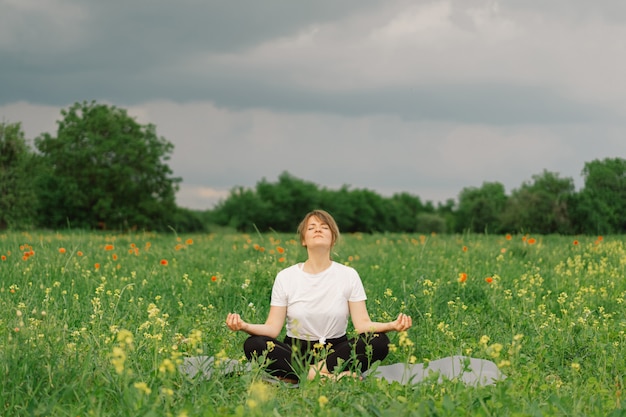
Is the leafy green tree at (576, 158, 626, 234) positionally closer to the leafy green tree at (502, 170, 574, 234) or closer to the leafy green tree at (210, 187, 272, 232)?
the leafy green tree at (502, 170, 574, 234)

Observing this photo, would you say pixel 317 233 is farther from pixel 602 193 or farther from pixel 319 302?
pixel 602 193

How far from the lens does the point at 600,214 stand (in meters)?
42.8

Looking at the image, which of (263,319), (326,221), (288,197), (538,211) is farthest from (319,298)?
(288,197)

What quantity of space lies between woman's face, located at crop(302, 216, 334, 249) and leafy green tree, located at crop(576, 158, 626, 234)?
3719cm

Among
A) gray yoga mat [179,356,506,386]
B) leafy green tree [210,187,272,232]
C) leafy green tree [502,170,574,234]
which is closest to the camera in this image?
gray yoga mat [179,356,506,386]

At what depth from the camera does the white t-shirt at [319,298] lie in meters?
5.76

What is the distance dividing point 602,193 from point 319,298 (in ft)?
149

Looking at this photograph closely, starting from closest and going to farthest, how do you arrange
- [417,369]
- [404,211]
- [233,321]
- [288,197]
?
1. [233,321]
2. [417,369]
3. [288,197]
4. [404,211]

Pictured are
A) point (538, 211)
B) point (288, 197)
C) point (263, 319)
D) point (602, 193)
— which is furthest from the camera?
point (288, 197)

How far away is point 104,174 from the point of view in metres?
42.8

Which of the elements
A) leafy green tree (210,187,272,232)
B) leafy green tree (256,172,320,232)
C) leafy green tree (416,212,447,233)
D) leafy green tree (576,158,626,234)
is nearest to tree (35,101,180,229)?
leafy green tree (210,187,272,232)

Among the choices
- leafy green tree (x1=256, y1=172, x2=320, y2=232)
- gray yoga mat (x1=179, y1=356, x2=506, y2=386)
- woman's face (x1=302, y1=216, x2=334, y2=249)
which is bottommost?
gray yoga mat (x1=179, y1=356, x2=506, y2=386)

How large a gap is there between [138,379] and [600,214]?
42.9 meters

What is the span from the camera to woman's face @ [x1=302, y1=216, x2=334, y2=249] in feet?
18.8
